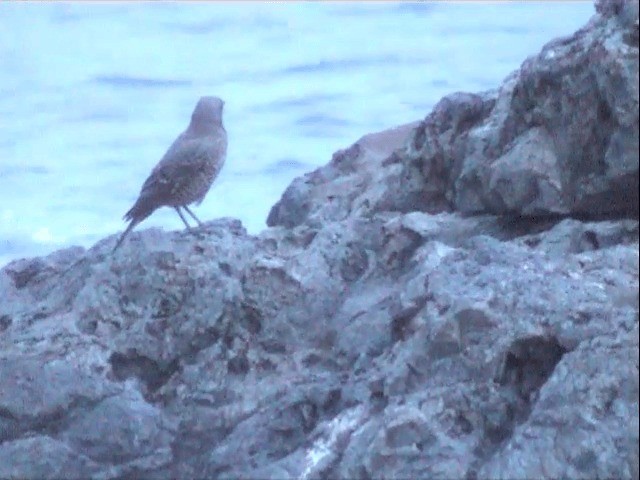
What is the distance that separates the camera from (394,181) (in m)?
5.07

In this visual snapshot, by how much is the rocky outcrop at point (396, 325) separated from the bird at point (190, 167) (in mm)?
984

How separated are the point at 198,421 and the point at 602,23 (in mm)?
1726

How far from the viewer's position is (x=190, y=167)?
6312mm

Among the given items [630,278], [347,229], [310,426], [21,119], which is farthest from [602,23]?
[21,119]

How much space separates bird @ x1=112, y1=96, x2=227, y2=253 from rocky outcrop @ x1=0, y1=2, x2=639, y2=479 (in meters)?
0.98

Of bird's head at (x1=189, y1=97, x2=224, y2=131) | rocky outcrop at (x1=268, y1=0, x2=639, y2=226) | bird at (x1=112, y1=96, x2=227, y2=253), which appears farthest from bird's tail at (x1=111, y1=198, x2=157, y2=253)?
rocky outcrop at (x1=268, y1=0, x2=639, y2=226)

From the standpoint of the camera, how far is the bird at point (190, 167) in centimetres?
611

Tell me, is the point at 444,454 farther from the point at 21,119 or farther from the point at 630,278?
the point at 21,119

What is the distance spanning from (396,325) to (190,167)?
2.47 meters

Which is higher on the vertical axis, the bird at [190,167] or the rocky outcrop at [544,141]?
the rocky outcrop at [544,141]

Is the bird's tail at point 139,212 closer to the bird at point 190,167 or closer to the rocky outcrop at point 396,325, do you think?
the bird at point 190,167

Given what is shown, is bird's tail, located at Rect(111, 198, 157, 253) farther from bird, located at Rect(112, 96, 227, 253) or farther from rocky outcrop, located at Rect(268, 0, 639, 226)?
rocky outcrop, located at Rect(268, 0, 639, 226)

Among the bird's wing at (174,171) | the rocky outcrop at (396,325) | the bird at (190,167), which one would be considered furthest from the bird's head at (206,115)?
the rocky outcrop at (396,325)

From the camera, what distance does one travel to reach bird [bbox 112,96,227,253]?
6.11 metres
